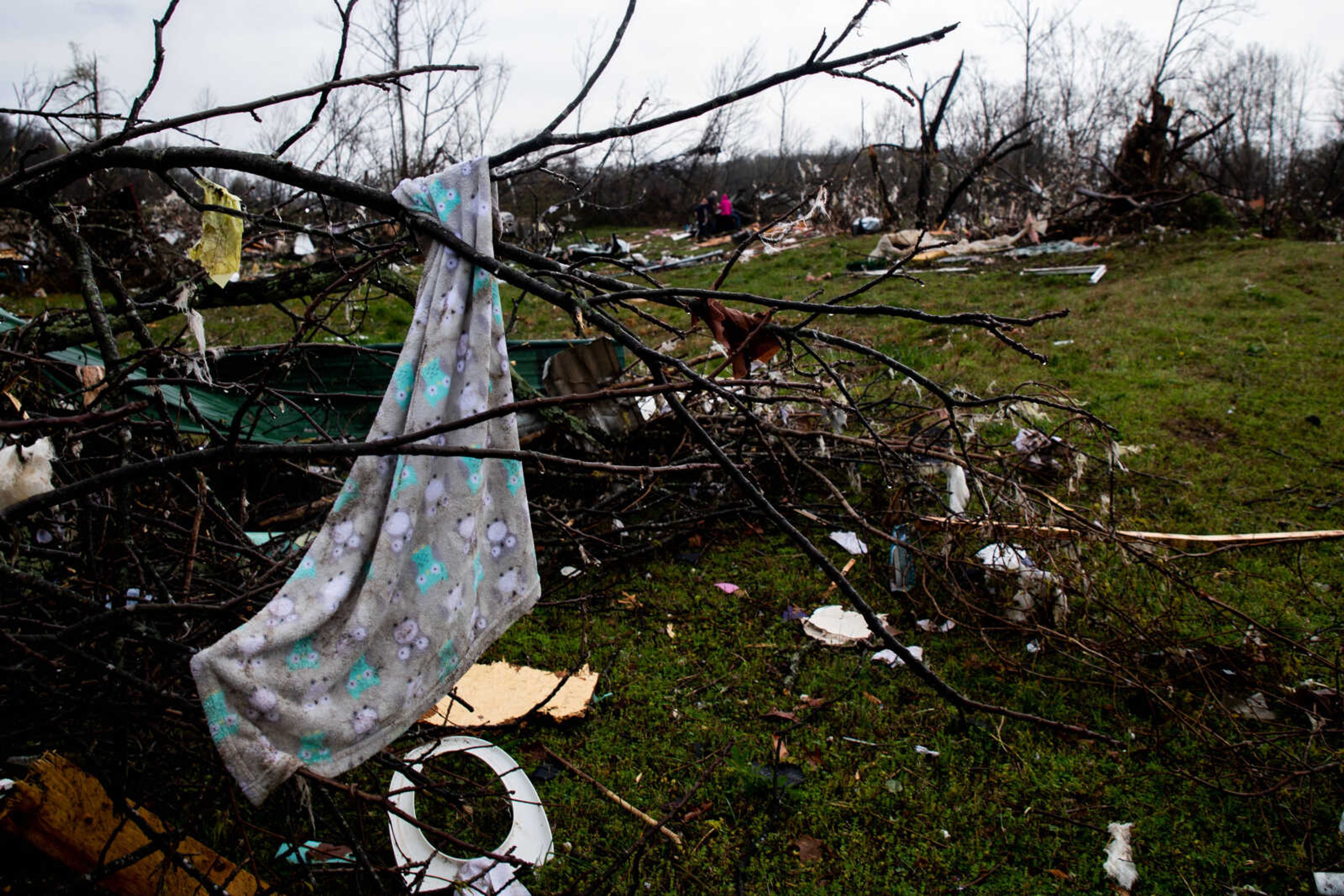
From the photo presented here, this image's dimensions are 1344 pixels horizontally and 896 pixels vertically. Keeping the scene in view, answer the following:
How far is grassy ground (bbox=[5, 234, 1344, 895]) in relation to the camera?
2.19 m

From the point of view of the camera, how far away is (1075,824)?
2312 millimetres

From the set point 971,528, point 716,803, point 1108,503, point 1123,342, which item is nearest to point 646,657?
point 716,803

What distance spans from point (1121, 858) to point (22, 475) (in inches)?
115

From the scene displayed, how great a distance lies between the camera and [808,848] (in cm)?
226

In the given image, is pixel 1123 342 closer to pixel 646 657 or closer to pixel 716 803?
pixel 646 657

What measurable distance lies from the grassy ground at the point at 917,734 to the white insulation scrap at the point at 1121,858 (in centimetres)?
3

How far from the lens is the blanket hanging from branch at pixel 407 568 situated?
139 cm

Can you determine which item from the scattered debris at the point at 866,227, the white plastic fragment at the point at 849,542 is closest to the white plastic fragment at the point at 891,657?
the white plastic fragment at the point at 849,542

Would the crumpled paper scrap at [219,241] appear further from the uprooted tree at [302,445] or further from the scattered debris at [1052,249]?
the scattered debris at [1052,249]

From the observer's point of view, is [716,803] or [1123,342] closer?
[716,803]

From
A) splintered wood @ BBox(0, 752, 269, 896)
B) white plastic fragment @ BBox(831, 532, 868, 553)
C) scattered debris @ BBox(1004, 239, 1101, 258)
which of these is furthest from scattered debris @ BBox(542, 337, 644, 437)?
scattered debris @ BBox(1004, 239, 1101, 258)

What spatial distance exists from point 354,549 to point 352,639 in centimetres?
17

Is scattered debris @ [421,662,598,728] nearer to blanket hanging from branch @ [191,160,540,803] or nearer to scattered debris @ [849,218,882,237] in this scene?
blanket hanging from branch @ [191,160,540,803]

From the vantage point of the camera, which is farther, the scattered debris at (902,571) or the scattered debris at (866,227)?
the scattered debris at (866,227)
